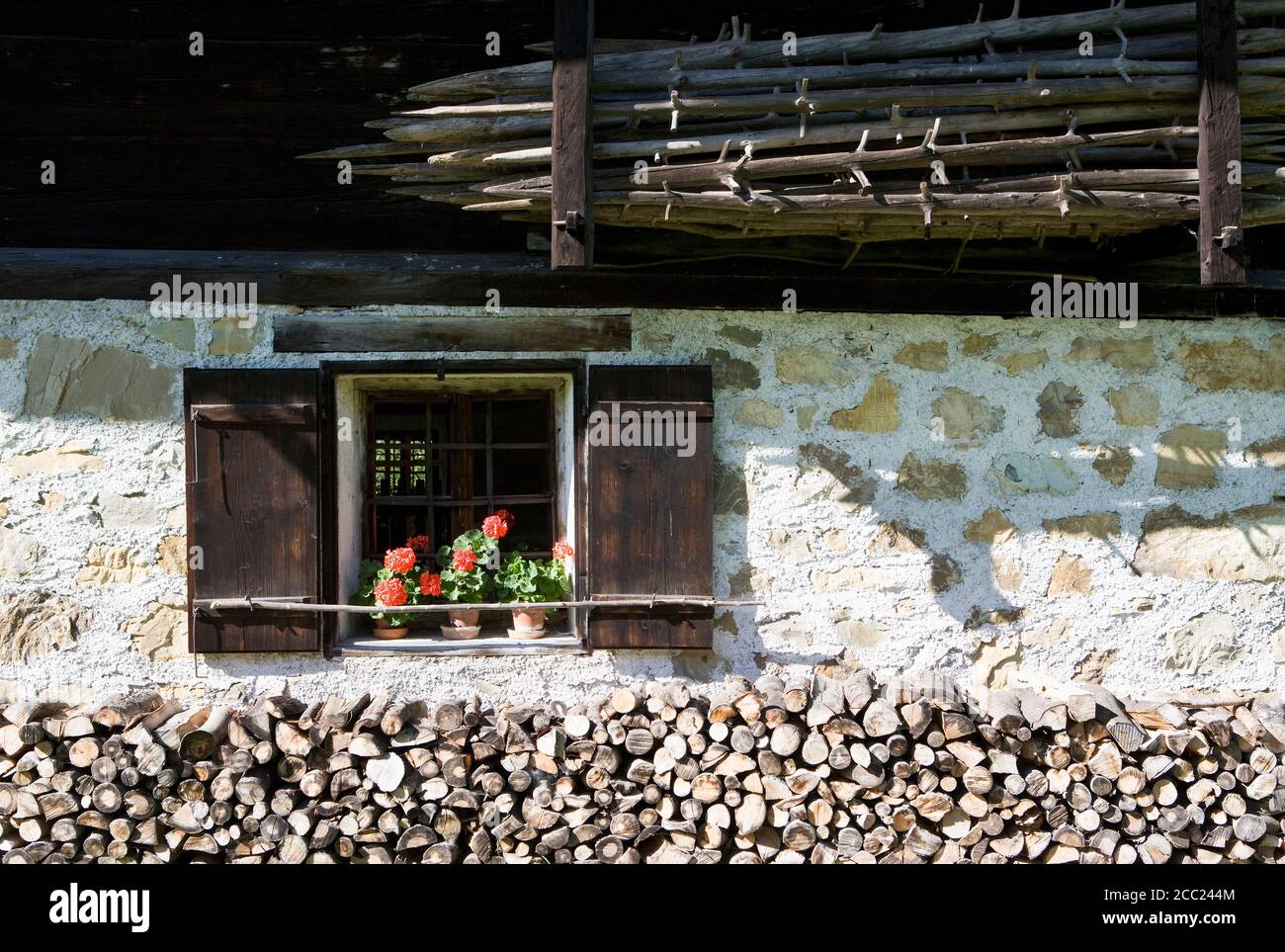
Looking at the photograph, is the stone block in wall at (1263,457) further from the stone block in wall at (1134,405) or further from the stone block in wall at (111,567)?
the stone block in wall at (111,567)

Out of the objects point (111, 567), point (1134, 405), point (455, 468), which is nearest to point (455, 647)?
point (455, 468)

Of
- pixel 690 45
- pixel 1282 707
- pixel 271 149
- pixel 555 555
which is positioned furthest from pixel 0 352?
pixel 1282 707

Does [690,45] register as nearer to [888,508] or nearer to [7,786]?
[888,508]

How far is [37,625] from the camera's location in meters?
4.38

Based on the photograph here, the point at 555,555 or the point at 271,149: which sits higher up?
the point at 271,149

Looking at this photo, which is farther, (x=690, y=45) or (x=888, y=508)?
(x=888, y=508)

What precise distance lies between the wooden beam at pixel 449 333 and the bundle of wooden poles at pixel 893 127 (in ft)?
1.52

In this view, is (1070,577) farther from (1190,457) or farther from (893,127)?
(893,127)

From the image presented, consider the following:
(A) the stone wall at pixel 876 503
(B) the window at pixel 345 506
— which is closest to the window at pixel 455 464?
(B) the window at pixel 345 506

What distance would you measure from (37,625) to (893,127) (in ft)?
11.7

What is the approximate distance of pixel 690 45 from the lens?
4.18 m

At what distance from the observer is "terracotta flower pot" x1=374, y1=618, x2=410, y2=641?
4645 millimetres

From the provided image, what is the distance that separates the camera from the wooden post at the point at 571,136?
13.1ft

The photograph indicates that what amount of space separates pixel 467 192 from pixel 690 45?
0.96m
